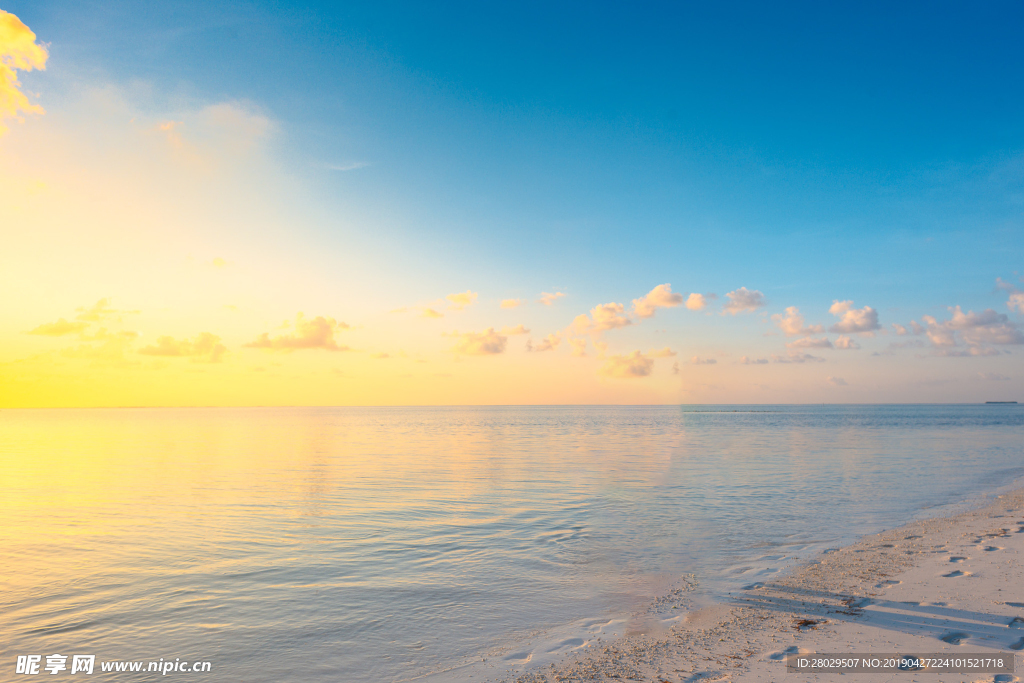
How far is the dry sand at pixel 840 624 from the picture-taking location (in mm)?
8430

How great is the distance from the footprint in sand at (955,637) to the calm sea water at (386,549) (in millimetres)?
4610

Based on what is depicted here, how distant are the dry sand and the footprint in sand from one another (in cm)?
1

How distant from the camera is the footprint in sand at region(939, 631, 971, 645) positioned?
28.8 feet

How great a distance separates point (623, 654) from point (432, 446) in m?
54.7

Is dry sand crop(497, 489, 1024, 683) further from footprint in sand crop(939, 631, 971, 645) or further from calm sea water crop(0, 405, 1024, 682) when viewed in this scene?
calm sea water crop(0, 405, 1024, 682)

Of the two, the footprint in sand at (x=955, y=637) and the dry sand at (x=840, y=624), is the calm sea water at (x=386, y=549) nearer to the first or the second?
the dry sand at (x=840, y=624)

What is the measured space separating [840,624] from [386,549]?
12580 mm

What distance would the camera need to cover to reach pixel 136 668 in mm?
9789

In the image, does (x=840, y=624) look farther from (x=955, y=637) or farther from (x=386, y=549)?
(x=386, y=549)

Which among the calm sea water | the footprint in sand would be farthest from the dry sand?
the calm sea water

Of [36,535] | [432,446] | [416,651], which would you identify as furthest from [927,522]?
[432,446]

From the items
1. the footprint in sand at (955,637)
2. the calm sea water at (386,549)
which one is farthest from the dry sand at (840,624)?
the calm sea water at (386,549)

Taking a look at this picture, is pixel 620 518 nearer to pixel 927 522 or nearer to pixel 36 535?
pixel 927 522

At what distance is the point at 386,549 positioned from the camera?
17.4m
